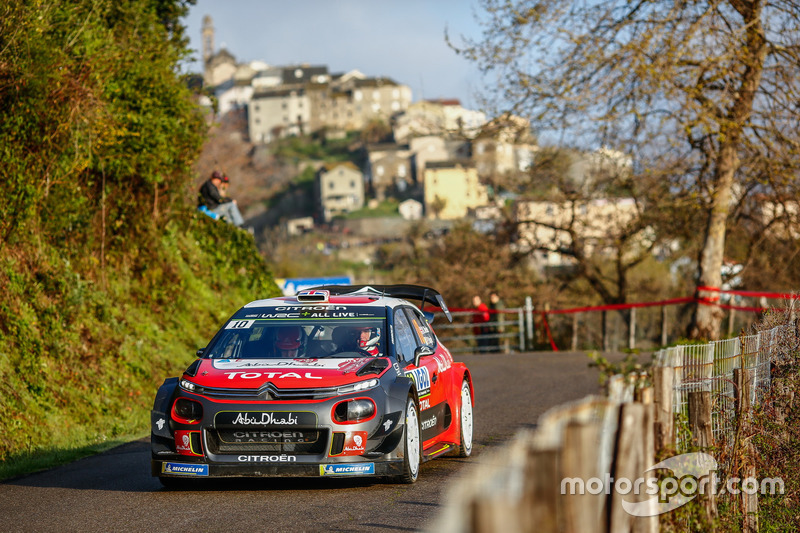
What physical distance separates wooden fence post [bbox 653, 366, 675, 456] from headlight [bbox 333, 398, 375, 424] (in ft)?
12.0

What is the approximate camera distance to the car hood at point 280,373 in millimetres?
8828

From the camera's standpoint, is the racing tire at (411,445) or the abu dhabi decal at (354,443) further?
the racing tire at (411,445)

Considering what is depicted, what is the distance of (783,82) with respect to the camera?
2291 centimetres

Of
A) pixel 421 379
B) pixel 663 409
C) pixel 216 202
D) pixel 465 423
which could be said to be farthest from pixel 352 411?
pixel 216 202

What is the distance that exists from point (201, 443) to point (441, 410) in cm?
259

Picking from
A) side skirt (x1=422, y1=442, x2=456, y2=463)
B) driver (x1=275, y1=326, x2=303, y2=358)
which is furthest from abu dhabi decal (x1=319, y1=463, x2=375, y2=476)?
driver (x1=275, y1=326, x2=303, y2=358)

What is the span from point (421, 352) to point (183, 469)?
2644 millimetres

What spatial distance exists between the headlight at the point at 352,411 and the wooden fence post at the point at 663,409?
12.0 ft

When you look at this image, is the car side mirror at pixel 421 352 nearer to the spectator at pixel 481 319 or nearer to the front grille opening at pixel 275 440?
the front grille opening at pixel 275 440

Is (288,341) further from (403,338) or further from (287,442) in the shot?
(287,442)

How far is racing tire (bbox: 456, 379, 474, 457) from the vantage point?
10.9m

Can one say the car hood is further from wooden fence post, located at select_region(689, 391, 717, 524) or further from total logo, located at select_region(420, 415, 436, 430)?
wooden fence post, located at select_region(689, 391, 717, 524)

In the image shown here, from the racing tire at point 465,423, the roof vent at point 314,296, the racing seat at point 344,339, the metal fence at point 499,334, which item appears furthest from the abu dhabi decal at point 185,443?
the metal fence at point 499,334

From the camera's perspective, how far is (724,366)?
8.25 metres
